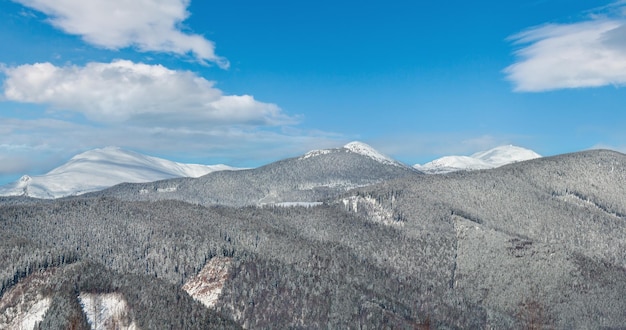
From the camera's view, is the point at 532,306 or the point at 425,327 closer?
the point at 425,327
